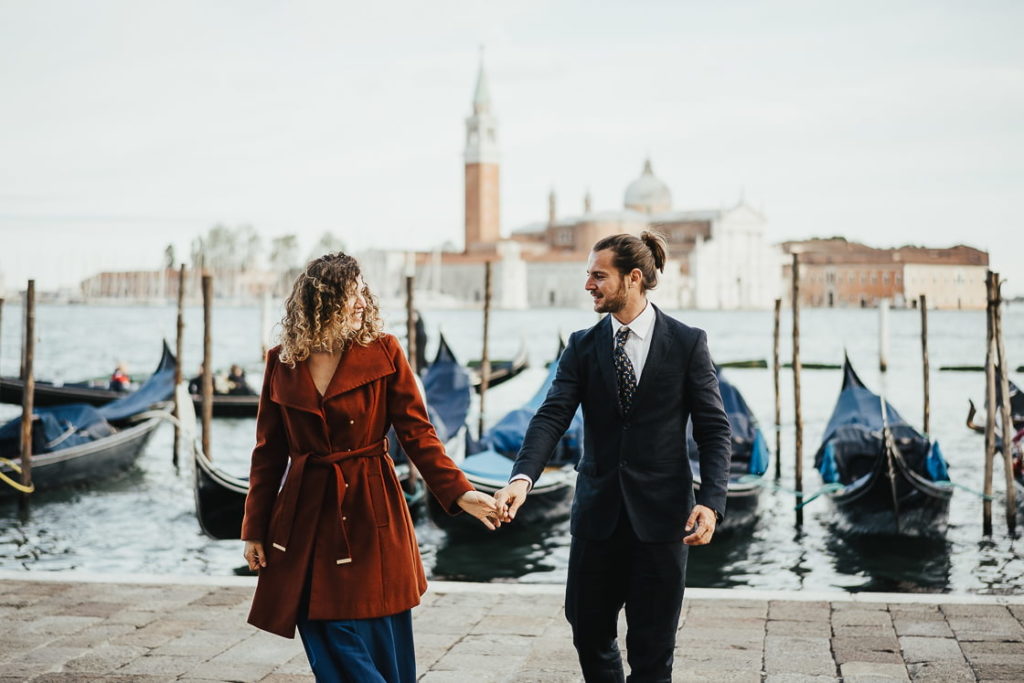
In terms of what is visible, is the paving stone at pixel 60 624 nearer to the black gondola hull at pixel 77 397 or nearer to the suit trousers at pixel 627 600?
the suit trousers at pixel 627 600

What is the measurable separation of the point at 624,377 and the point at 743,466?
184 inches

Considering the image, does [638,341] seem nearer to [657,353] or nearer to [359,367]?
[657,353]

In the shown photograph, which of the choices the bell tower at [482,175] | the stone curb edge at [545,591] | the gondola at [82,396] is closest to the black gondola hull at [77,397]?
the gondola at [82,396]

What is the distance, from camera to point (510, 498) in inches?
69.3

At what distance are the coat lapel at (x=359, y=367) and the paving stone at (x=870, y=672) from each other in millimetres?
1261

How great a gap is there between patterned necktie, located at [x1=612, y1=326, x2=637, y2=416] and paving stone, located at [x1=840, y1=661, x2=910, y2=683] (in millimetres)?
943

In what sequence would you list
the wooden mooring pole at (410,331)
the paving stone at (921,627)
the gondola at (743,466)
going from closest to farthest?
1. the paving stone at (921,627)
2. the gondola at (743,466)
3. the wooden mooring pole at (410,331)

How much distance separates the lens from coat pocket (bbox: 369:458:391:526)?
1676 millimetres

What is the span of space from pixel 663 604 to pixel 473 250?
211ft

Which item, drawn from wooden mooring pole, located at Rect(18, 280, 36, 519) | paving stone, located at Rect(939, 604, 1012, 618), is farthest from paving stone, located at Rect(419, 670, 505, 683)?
wooden mooring pole, located at Rect(18, 280, 36, 519)

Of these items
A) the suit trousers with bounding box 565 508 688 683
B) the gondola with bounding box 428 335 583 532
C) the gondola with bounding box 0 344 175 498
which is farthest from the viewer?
the gondola with bounding box 0 344 175 498

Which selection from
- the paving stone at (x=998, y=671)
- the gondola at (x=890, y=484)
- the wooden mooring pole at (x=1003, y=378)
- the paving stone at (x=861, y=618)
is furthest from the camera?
the gondola at (x=890, y=484)

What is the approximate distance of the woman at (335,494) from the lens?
5.41ft

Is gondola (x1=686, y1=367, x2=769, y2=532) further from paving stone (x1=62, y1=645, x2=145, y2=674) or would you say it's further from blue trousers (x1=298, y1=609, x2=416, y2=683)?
blue trousers (x1=298, y1=609, x2=416, y2=683)
